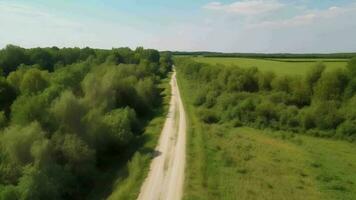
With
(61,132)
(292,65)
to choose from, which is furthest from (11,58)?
(292,65)

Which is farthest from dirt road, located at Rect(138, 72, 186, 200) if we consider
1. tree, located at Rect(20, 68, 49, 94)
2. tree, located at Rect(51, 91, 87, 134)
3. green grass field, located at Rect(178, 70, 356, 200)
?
tree, located at Rect(20, 68, 49, 94)

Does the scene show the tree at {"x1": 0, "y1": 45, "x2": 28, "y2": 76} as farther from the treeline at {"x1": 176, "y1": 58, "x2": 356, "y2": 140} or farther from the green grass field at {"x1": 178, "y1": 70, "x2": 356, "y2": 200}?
the green grass field at {"x1": 178, "y1": 70, "x2": 356, "y2": 200}

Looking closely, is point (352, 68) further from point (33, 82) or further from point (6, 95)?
point (6, 95)

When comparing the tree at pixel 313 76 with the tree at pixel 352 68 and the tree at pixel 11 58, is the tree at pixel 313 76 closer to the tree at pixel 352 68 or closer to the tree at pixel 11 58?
the tree at pixel 352 68

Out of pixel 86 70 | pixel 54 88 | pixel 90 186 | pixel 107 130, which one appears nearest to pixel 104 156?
pixel 107 130

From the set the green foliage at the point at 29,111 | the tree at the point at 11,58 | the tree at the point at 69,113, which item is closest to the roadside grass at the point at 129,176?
the tree at the point at 69,113

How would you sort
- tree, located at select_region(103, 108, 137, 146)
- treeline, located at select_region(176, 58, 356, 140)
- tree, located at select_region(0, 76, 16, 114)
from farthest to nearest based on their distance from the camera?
treeline, located at select_region(176, 58, 356, 140) → tree, located at select_region(0, 76, 16, 114) → tree, located at select_region(103, 108, 137, 146)
